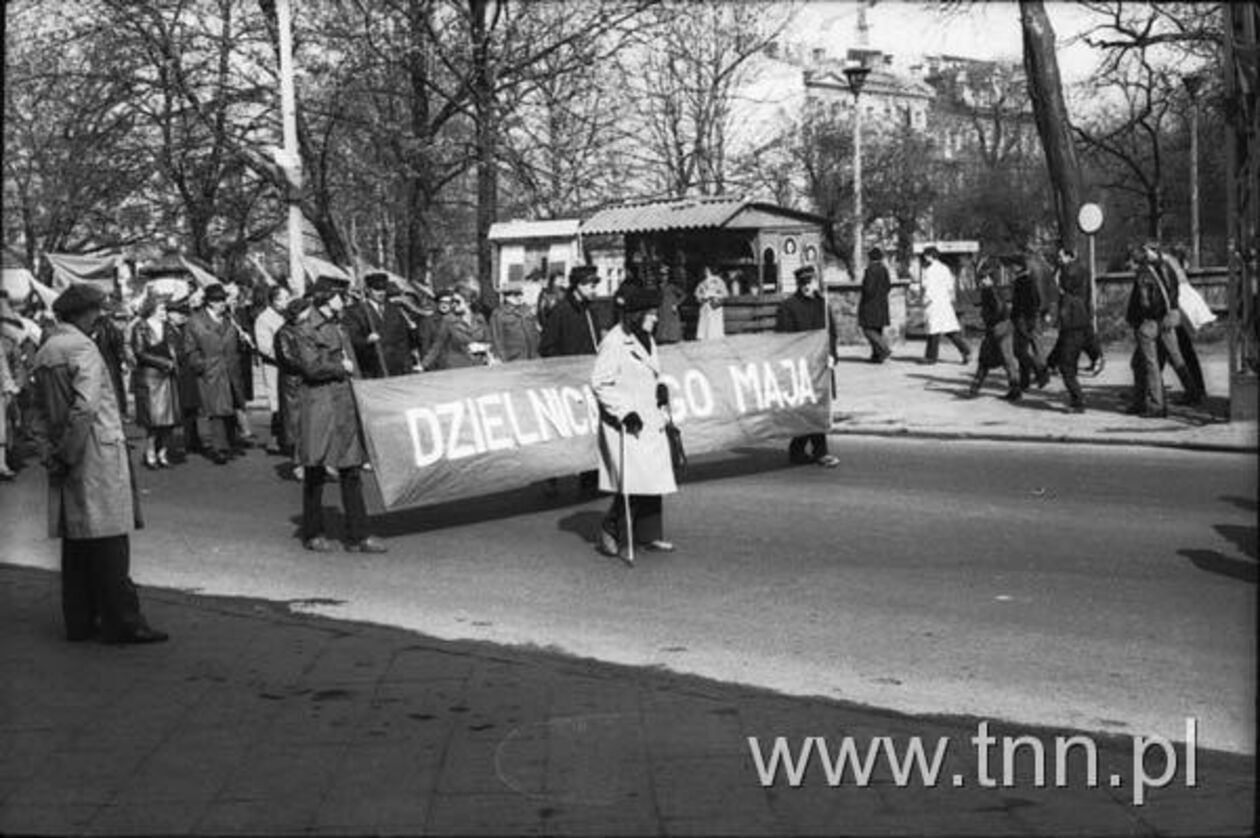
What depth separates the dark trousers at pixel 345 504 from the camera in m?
10.6

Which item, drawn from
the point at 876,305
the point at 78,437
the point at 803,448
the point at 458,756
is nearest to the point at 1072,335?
the point at 803,448

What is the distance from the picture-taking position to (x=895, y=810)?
5.00 m

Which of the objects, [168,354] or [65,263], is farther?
[65,263]

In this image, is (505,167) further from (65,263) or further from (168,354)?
(168,354)

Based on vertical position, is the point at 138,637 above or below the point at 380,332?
below

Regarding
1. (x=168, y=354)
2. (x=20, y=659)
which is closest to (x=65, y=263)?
(x=168, y=354)

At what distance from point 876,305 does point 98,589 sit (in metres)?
18.2

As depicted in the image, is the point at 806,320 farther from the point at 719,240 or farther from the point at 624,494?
the point at 719,240

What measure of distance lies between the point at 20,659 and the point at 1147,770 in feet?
17.0

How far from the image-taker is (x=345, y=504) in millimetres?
10727

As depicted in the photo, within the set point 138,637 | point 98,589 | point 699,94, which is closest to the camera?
point 138,637

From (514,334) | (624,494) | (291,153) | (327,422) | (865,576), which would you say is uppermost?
(291,153)

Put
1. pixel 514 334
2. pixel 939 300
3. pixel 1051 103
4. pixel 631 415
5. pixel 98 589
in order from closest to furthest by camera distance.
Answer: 1. pixel 98 589
2. pixel 631 415
3. pixel 514 334
4. pixel 1051 103
5. pixel 939 300

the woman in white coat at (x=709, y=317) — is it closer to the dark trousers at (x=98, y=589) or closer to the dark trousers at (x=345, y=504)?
the dark trousers at (x=345, y=504)
